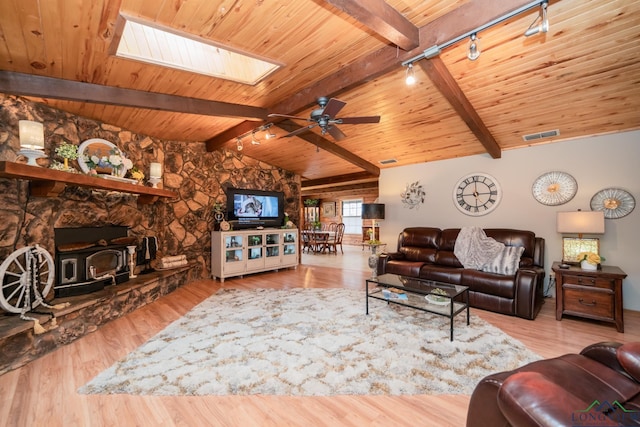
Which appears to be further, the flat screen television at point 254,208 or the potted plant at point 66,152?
the flat screen television at point 254,208

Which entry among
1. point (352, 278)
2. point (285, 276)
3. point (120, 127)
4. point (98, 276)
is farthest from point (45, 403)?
point (352, 278)

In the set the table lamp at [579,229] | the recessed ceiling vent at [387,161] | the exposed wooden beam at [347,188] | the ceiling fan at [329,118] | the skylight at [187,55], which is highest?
the skylight at [187,55]

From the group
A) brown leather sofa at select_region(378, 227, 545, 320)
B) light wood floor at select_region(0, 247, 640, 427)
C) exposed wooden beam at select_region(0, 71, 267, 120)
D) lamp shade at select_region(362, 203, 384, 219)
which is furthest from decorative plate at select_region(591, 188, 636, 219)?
exposed wooden beam at select_region(0, 71, 267, 120)

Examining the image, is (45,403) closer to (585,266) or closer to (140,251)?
(140,251)

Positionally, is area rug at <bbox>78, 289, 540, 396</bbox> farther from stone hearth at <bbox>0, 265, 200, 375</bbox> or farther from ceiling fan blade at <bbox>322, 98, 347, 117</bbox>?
ceiling fan blade at <bbox>322, 98, 347, 117</bbox>

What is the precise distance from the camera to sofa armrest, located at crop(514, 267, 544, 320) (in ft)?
10.3

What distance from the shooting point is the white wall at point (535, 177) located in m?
3.45

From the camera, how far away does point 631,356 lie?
119 cm

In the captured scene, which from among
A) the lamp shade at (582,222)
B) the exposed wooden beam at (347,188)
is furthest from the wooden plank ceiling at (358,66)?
the exposed wooden beam at (347,188)

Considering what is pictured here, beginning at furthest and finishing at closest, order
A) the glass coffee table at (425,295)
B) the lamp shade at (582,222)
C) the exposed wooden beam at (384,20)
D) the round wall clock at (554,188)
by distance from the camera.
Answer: the round wall clock at (554,188)
the lamp shade at (582,222)
the glass coffee table at (425,295)
the exposed wooden beam at (384,20)

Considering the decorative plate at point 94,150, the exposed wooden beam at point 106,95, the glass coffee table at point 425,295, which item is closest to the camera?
the exposed wooden beam at point 106,95

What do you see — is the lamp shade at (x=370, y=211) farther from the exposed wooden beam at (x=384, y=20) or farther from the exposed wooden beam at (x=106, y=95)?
the exposed wooden beam at (x=384, y=20)

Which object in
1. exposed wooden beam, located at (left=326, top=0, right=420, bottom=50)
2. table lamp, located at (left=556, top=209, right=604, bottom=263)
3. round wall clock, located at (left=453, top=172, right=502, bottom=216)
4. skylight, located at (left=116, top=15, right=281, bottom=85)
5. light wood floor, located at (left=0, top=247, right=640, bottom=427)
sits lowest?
light wood floor, located at (left=0, top=247, right=640, bottom=427)

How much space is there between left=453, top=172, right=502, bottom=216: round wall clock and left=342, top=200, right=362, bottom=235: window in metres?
6.29
